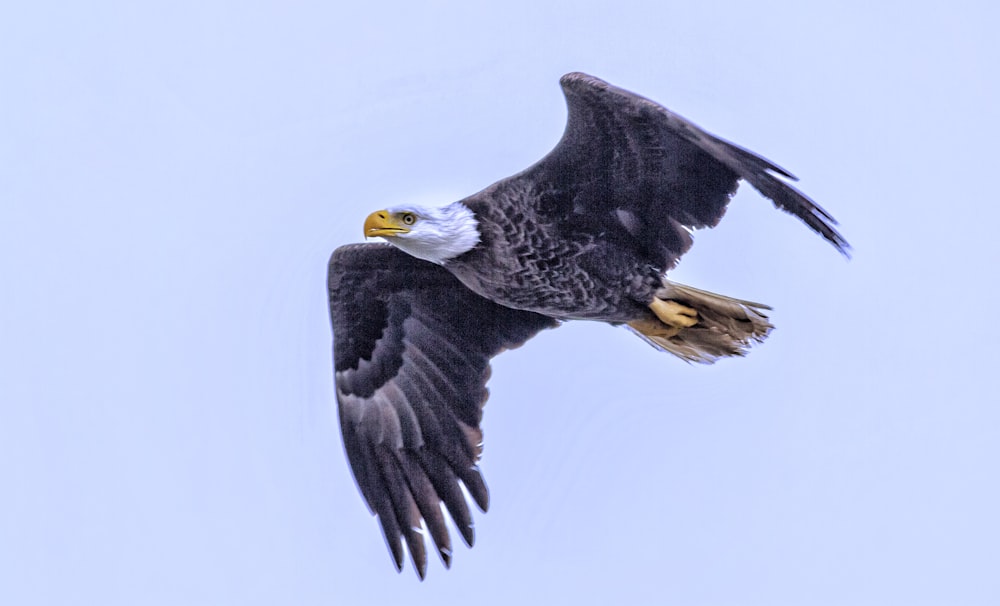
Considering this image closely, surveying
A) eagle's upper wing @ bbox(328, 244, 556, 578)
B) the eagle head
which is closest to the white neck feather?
the eagle head

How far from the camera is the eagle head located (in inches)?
311

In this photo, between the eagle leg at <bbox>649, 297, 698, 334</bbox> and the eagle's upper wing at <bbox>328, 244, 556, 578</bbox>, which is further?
the eagle's upper wing at <bbox>328, 244, 556, 578</bbox>

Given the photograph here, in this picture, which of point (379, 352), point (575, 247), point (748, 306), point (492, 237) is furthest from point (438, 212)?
point (748, 306)

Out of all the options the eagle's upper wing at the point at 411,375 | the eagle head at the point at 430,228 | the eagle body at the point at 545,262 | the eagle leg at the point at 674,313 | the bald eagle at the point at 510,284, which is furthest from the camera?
the eagle's upper wing at the point at 411,375

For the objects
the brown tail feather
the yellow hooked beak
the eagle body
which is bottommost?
the brown tail feather

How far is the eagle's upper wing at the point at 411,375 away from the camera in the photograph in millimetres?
8555

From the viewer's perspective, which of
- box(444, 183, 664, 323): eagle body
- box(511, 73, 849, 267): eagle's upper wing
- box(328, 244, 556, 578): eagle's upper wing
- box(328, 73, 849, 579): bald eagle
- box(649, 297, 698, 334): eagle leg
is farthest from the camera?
box(328, 244, 556, 578): eagle's upper wing

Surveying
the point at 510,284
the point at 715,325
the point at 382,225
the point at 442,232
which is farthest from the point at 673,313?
the point at 382,225

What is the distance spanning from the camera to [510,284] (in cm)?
803

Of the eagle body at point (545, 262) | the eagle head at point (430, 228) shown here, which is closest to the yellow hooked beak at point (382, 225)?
the eagle head at point (430, 228)

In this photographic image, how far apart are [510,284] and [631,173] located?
3.10 feet

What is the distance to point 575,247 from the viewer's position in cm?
812

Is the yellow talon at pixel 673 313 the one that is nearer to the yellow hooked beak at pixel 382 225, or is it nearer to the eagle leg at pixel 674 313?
the eagle leg at pixel 674 313

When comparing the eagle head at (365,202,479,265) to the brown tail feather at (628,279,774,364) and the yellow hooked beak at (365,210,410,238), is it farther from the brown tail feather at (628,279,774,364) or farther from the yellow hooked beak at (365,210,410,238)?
the brown tail feather at (628,279,774,364)
